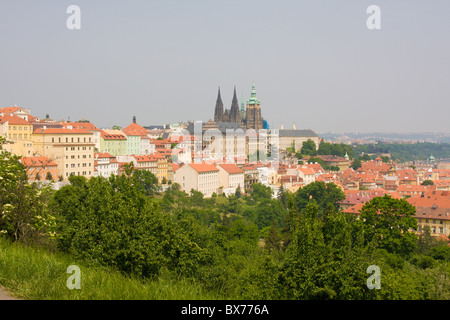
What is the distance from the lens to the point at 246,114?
385 feet

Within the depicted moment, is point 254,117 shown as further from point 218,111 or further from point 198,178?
point 198,178


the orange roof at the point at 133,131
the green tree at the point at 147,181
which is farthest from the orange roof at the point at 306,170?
the green tree at the point at 147,181

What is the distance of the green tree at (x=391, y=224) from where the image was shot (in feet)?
87.2

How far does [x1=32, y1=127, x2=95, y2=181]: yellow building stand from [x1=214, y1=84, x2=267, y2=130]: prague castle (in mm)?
62586

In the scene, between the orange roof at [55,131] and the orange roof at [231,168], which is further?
the orange roof at [231,168]

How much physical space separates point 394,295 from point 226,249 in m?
9.85

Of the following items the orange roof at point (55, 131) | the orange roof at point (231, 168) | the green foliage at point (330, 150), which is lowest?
the orange roof at point (231, 168)

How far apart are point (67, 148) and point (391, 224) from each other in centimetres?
3364

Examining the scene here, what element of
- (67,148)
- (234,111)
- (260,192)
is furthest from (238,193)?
(234,111)

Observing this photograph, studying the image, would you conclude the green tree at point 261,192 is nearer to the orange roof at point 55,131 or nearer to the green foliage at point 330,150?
the orange roof at point 55,131

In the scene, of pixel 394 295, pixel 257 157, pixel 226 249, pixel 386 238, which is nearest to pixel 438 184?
pixel 257 157

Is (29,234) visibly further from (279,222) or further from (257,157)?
(257,157)

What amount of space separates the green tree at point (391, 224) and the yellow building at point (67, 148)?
101ft

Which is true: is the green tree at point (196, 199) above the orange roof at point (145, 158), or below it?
below
